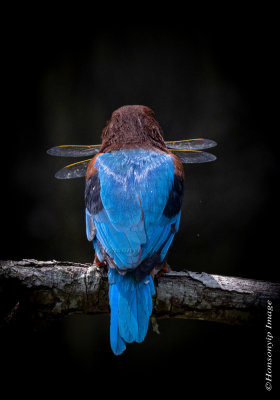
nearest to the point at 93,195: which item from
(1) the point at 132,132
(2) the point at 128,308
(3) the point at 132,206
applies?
(3) the point at 132,206

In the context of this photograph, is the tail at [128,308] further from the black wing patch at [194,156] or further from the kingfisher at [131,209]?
the black wing patch at [194,156]

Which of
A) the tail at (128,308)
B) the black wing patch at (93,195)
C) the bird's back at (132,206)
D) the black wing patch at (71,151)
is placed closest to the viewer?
the tail at (128,308)

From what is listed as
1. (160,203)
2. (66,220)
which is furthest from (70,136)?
(160,203)

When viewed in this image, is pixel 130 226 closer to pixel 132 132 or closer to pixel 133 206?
pixel 133 206

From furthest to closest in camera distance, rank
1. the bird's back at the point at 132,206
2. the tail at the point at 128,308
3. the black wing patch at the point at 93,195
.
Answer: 1. the black wing patch at the point at 93,195
2. the bird's back at the point at 132,206
3. the tail at the point at 128,308

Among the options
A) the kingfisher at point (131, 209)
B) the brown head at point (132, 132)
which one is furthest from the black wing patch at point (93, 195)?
the brown head at point (132, 132)

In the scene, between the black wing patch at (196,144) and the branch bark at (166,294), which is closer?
the branch bark at (166,294)

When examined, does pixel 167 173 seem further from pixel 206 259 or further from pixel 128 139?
pixel 206 259
